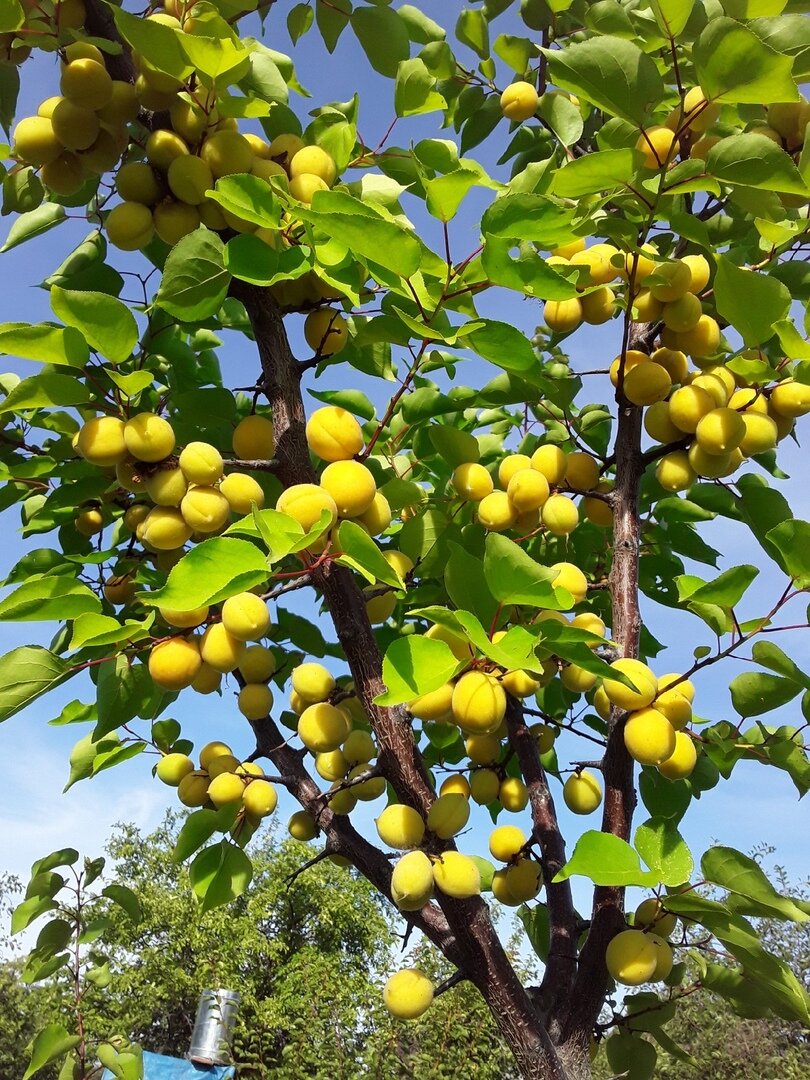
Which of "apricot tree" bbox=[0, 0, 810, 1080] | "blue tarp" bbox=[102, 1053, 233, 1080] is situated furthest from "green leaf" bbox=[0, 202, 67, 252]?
"blue tarp" bbox=[102, 1053, 233, 1080]

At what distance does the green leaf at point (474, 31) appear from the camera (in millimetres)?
1808

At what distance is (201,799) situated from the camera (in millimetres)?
1439

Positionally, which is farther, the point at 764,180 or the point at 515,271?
the point at 764,180

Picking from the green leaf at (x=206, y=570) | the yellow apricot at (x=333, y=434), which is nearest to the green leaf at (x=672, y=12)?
the yellow apricot at (x=333, y=434)

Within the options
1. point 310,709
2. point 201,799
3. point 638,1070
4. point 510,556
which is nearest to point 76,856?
point 201,799

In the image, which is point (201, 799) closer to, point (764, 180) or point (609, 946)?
point (609, 946)

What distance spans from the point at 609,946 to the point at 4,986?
65.4 ft

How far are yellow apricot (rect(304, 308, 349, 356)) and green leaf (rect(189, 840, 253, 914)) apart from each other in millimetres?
828

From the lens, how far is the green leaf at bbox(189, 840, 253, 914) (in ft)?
4.03

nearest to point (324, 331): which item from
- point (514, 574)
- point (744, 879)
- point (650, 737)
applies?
point (514, 574)

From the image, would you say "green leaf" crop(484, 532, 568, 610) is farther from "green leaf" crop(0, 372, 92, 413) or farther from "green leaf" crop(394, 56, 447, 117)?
"green leaf" crop(394, 56, 447, 117)

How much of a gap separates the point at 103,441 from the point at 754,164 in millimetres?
924

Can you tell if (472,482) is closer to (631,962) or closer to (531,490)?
→ (531,490)

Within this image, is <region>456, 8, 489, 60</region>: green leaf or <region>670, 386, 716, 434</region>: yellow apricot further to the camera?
<region>456, 8, 489, 60</region>: green leaf
